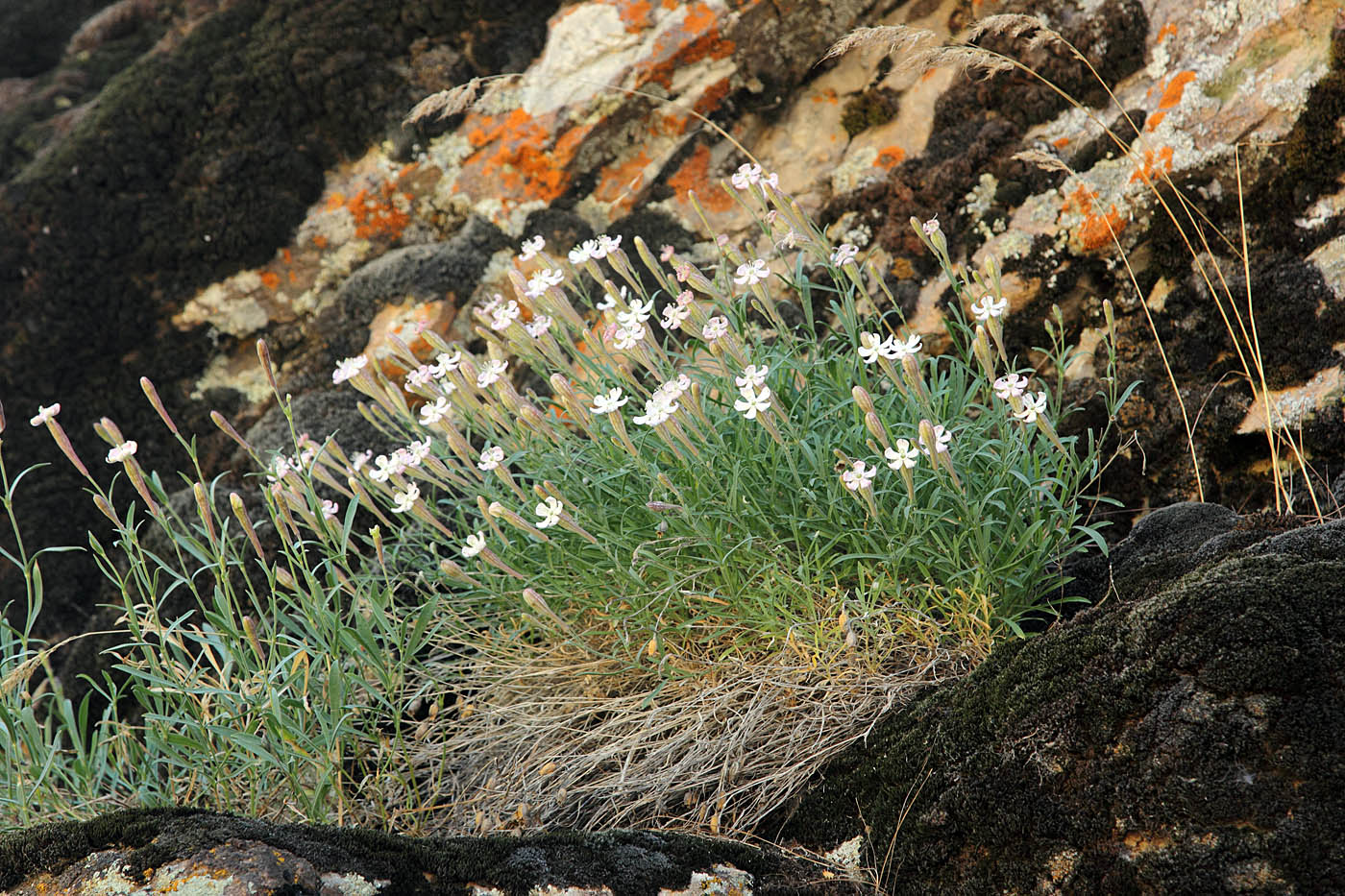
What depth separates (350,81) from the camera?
184 inches

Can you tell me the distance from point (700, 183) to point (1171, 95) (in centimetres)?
191

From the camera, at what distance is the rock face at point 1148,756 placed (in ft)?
5.15

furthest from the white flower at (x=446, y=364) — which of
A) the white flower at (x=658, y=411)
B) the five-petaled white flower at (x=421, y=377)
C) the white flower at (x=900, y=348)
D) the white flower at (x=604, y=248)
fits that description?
the white flower at (x=900, y=348)

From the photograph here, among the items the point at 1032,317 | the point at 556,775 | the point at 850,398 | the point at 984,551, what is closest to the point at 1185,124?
the point at 1032,317

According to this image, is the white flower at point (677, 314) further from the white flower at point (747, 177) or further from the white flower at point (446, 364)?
the white flower at point (446, 364)

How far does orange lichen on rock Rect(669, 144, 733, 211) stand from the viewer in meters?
4.32

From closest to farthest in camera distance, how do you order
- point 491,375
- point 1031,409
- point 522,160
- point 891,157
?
point 1031,409 → point 491,375 → point 891,157 → point 522,160

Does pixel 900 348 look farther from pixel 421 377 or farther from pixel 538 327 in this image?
pixel 421 377

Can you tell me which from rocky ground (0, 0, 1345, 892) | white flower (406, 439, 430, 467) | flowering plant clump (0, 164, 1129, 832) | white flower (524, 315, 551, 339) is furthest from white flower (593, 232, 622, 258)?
rocky ground (0, 0, 1345, 892)

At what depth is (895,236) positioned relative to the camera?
3.74 m

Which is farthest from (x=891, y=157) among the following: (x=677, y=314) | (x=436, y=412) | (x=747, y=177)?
(x=436, y=412)

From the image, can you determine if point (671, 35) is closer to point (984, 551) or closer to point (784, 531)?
point (784, 531)

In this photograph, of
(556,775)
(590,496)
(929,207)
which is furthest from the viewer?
(929,207)

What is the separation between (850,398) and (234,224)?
3300 millimetres
